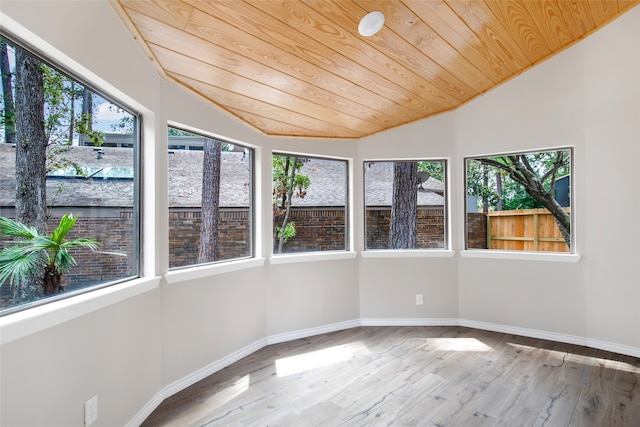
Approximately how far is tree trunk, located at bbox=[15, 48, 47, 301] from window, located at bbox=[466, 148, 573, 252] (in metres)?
3.63

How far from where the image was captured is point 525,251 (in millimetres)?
3471

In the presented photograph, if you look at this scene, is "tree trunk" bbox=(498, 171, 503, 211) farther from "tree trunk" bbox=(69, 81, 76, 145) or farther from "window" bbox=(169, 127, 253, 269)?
"tree trunk" bbox=(69, 81, 76, 145)

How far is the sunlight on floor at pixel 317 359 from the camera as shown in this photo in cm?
273

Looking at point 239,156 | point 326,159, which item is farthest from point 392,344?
point 239,156

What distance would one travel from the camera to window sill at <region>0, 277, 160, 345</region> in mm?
1196

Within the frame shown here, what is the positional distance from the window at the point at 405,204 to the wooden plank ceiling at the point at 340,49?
0.71 metres

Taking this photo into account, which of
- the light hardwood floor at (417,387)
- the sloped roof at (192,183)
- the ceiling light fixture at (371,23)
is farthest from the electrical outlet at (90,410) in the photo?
the ceiling light fixture at (371,23)

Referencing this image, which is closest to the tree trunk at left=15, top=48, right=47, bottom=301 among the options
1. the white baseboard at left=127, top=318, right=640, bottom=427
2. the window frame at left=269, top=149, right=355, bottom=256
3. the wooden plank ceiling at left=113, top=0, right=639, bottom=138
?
the wooden plank ceiling at left=113, top=0, right=639, bottom=138

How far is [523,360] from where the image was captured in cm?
284

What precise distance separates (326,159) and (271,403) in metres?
2.40

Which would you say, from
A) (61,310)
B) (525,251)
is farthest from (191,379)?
(525,251)

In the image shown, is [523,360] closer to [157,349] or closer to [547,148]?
[547,148]

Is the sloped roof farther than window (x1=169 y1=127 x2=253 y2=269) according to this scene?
No

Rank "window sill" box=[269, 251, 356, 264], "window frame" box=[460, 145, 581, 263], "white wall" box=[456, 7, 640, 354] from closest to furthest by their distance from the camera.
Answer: "white wall" box=[456, 7, 640, 354], "window frame" box=[460, 145, 581, 263], "window sill" box=[269, 251, 356, 264]
